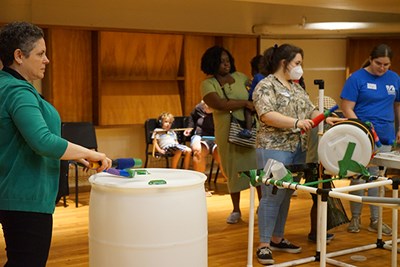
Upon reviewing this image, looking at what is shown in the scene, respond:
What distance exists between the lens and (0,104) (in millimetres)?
2148

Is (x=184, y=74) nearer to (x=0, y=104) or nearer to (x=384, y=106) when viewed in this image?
(x=384, y=106)

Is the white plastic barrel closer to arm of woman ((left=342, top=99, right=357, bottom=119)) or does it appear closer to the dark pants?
the dark pants

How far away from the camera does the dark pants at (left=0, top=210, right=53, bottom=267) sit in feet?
7.11

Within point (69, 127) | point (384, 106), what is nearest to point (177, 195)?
point (384, 106)

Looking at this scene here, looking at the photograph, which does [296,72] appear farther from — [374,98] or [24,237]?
[24,237]

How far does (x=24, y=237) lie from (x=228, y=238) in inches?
101

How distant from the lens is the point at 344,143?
329cm

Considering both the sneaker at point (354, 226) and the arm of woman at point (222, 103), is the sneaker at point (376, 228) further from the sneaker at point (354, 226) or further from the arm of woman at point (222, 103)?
the arm of woman at point (222, 103)

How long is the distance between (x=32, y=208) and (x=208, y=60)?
10.0 feet

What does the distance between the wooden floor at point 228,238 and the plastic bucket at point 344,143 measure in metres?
0.88

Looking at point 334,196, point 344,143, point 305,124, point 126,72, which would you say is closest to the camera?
point 334,196

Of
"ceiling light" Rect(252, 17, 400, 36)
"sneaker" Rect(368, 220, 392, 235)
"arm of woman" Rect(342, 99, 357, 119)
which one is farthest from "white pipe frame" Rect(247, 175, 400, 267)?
"ceiling light" Rect(252, 17, 400, 36)

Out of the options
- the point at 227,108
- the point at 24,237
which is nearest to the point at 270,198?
the point at 227,108

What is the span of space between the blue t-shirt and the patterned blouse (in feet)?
2.68
